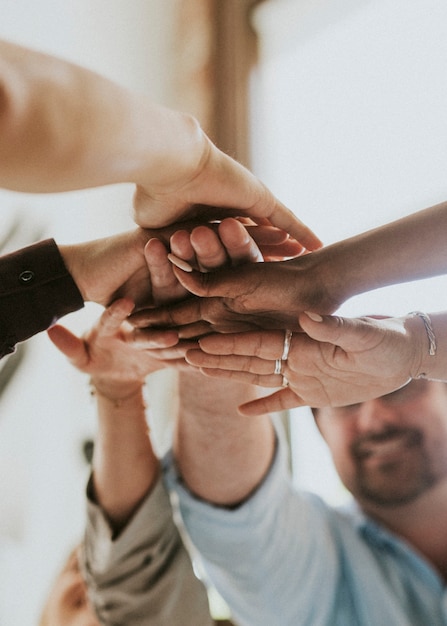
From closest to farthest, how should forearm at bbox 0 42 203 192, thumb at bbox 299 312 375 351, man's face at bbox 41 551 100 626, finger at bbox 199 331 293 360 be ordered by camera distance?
forearm at bbox 0 42 203 192 < thumb at bbox 299 312 375 351 < finger at bbox 199 331 293 360 < man's face at bbox 41 551 100 626

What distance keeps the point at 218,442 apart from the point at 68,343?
0.33 metres

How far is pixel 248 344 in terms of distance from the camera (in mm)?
771

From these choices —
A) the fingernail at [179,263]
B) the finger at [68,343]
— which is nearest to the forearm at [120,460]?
the finger at [68,343]

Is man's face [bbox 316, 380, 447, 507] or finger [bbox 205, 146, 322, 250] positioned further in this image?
man's face [bbox 316, 380, 447, 507]

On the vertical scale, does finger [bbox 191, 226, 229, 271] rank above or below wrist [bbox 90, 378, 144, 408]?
above

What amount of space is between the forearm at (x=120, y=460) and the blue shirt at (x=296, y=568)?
0.32ft

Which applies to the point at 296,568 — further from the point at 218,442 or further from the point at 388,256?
the point at 388,256

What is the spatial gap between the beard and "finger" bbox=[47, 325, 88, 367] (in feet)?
2.13

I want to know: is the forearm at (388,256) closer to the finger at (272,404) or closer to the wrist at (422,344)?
the wrist at (422,344)

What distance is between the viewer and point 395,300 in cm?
136

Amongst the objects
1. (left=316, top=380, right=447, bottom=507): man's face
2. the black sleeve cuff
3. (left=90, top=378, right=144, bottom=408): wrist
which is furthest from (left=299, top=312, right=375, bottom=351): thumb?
(left=316, top=380, right=447, bottom=507): man's face

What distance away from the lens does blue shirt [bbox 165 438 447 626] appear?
3.58ft

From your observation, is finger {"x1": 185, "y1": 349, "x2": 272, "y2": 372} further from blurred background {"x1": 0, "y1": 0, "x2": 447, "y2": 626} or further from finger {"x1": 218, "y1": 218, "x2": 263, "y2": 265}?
blurred background {"x1": 0, "y1": 0, "x2": 447, "y2": 626}

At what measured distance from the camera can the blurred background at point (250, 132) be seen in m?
1.28
